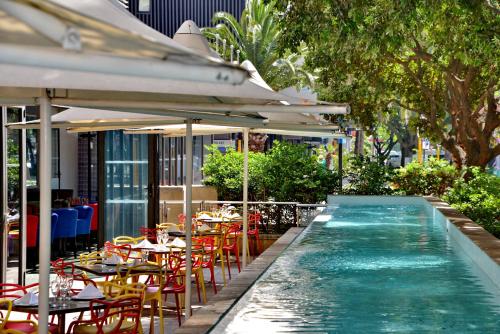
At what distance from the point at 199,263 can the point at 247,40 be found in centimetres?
2256

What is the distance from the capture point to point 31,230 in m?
16.8

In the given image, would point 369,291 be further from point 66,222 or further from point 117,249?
point 66,222

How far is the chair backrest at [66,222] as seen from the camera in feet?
58.9

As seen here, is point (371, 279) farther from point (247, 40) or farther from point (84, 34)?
point (247, 40)

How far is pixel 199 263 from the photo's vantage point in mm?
11945

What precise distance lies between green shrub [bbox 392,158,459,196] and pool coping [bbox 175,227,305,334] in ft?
40.5

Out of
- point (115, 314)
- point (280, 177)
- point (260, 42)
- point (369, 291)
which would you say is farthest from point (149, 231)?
point (260, 42)

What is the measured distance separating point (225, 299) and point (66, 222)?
428 inches

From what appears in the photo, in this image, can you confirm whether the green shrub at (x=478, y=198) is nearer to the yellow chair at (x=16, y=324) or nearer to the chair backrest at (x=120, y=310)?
the chair backrest at (x=120, y=310)

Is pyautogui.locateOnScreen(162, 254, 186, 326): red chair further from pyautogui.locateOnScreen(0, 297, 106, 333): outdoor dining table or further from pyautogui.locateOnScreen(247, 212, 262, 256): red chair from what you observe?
pyautogui.locateOnScreen(247, 212, 262, 256): red chair

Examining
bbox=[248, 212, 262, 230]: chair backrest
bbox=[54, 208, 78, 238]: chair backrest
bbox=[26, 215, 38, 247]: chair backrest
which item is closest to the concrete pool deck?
bbox=[248, 212, 262, 230]: chair backrest

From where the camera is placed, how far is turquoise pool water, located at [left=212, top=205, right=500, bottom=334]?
758cm

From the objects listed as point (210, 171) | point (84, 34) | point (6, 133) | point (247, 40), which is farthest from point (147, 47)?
point (247, 40)

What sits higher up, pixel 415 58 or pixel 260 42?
pixel 260 42
